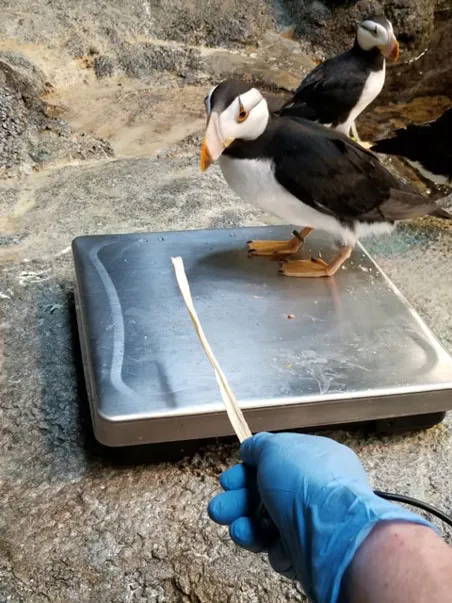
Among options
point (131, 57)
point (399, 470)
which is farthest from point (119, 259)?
point (131, 57)

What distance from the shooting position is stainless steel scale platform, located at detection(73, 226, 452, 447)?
130cm

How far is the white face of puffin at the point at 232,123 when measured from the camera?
1435 mm

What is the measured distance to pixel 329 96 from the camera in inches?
97.3

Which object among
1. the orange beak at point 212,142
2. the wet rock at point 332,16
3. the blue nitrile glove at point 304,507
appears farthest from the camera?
the wet rock at point 332,16

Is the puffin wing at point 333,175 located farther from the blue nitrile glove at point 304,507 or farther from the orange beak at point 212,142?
the blue nitrile glove at point 304,507

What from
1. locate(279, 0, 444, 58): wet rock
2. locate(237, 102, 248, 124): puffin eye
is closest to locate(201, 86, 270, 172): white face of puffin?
locate(237, 102, 248, 124): puffin eye

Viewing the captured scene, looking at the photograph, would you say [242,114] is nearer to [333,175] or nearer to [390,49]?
[333,175]

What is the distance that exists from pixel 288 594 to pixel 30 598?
0.42m

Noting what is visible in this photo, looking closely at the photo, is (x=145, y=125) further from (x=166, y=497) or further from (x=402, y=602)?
(x=402, y=602)

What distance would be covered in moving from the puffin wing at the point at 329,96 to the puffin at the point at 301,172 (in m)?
0.79

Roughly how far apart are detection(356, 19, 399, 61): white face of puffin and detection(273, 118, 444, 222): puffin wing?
101 centimetres

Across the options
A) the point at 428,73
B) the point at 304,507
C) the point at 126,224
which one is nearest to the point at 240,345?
the point at 304,507

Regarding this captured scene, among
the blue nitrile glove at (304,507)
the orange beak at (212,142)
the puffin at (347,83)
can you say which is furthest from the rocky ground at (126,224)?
the orange beak at (212,142)

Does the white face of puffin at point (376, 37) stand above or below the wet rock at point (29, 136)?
above
